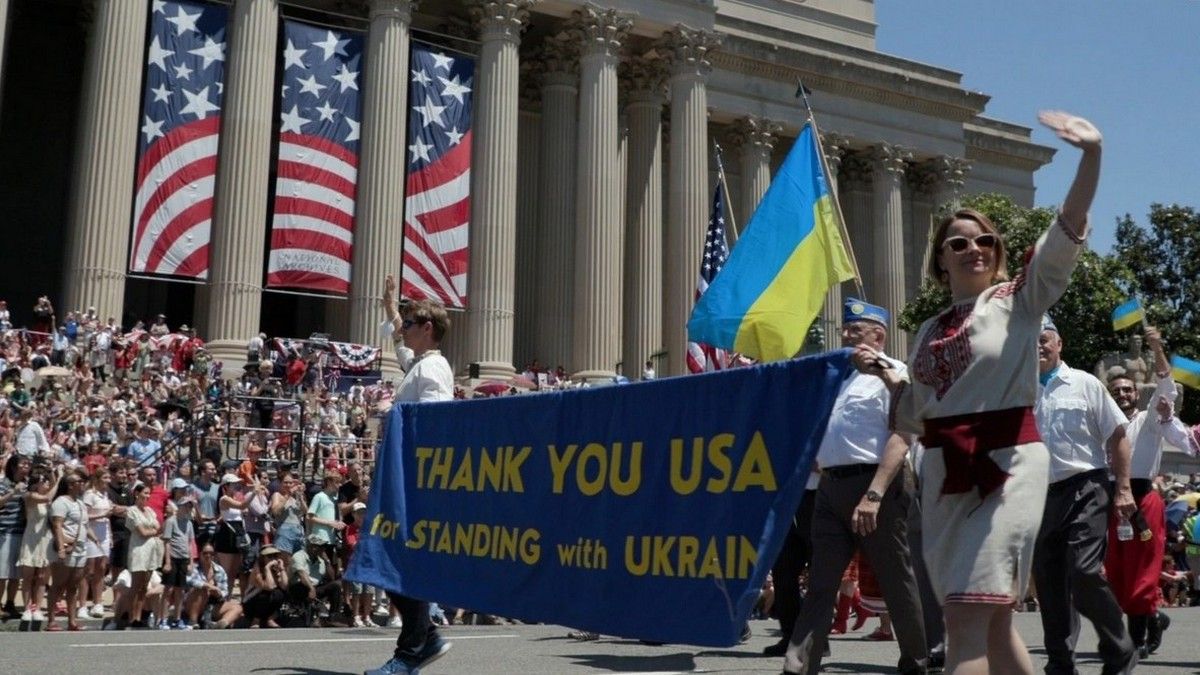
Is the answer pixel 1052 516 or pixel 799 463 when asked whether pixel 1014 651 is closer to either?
pixel 799 463

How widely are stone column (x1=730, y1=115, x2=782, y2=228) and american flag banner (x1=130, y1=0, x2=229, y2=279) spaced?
61.9ft

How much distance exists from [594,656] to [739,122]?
1377 inches

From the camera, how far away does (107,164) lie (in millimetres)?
27000

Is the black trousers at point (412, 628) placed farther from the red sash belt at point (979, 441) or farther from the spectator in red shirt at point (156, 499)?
the spectator in red shirt at point (156, 499)

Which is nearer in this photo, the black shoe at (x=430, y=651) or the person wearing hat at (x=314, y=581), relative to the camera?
the black shoe at (x=430, y=651)

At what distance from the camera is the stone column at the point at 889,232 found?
147ft

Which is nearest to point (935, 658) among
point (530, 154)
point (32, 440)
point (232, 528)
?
point (232, 528)

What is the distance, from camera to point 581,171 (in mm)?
33344

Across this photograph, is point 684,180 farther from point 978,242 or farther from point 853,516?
point 978,242

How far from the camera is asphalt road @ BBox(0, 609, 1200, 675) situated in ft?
25.9

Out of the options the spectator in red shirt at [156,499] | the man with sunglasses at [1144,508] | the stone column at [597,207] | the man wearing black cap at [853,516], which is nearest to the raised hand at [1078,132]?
the man wearing black cap at [853,516]

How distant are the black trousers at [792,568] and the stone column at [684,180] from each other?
85.4ft

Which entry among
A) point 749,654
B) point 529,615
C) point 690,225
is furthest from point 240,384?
point 529,615

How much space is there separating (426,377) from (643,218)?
95.4 feet
